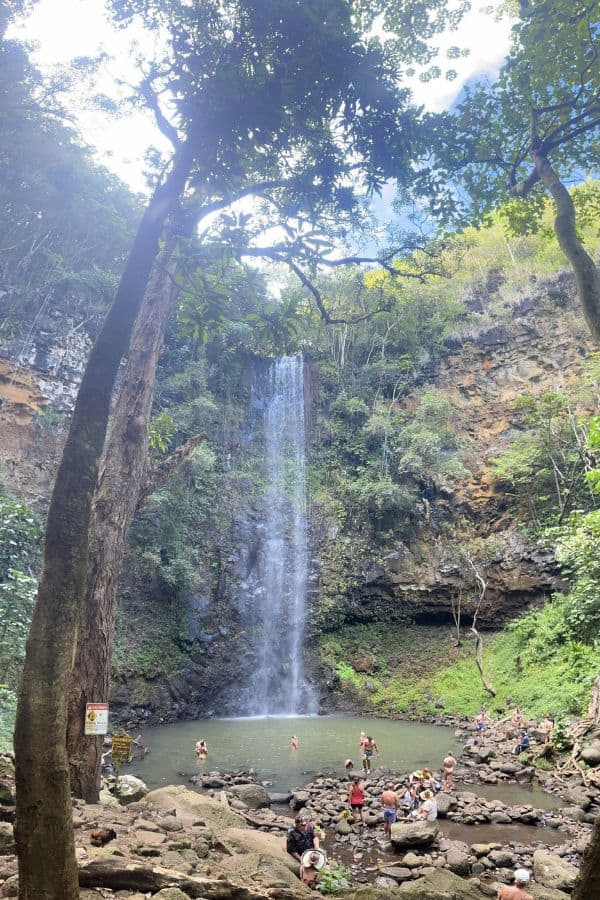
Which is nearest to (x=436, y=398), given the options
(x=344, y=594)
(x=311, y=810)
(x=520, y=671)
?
(x=344, y=594)

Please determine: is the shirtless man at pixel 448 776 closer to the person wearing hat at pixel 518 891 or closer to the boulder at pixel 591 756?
the boulder at pixel 591 756

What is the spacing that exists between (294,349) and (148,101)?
2.31 m

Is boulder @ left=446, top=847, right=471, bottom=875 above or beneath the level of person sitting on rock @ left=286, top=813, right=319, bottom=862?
beneath

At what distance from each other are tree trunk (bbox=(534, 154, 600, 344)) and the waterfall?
1737 cm

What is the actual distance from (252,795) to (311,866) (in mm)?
3773

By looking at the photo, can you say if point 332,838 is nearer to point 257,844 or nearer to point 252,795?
point 252,795

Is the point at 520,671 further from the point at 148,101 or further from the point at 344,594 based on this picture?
the point at 148,101

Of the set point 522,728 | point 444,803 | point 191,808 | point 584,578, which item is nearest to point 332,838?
point 444,803

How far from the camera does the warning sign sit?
4.53m

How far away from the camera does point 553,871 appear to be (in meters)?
6.16

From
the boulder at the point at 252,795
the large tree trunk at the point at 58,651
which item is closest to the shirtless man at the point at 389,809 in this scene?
the boulder at the point at 252,795

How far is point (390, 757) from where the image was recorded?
480 inches

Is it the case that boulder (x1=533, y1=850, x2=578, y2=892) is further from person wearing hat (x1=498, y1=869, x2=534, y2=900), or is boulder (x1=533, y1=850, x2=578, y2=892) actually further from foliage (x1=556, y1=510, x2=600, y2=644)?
foliage (x1=556, y1=510, x2=600, y2=644)

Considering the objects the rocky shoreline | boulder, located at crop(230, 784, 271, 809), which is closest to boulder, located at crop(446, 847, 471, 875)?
the rocky shoreline
